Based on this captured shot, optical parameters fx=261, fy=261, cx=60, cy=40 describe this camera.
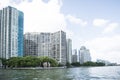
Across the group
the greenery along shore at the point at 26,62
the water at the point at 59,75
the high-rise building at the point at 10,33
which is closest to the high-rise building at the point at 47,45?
the high-rise building at the point at 10,33

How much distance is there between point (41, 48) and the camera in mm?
196250

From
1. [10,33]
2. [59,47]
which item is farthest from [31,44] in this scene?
[10,33]

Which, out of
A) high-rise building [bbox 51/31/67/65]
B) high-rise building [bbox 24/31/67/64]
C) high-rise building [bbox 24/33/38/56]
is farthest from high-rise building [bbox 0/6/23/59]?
high-rise building [bbox 24/33/38/56]

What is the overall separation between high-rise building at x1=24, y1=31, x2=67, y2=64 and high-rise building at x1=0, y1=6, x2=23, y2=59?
36.9 meters

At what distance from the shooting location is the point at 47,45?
19538 centimetres

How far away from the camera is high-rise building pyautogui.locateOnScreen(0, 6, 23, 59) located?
148 metres

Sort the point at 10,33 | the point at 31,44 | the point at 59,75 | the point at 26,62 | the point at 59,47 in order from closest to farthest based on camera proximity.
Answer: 1. the point at 59,75
2. the point at 26,62
3. the point at 10,33
4. the point at 59,47
5. the point at 31,44

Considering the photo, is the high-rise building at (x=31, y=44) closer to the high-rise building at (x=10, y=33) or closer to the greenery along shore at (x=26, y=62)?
the high-rise building at (x=10, y=33)

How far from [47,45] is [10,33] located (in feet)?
168

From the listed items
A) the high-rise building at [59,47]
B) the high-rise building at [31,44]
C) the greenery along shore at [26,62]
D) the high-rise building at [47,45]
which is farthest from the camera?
the high-rise building at [31,44]

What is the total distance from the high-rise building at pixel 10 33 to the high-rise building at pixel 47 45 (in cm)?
3685

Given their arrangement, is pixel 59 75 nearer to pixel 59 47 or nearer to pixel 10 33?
pixel 10 33

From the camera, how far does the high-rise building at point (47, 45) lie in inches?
7205

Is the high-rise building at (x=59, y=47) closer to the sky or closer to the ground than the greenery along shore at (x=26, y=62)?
closer to the sky
